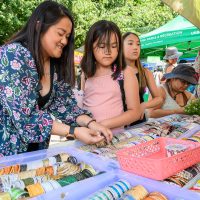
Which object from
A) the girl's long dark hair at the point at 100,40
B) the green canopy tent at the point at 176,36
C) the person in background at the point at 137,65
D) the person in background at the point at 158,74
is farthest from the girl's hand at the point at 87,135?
the green canopy tent at the point at 176,36

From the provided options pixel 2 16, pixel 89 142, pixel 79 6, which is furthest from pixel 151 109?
pixel 79 6

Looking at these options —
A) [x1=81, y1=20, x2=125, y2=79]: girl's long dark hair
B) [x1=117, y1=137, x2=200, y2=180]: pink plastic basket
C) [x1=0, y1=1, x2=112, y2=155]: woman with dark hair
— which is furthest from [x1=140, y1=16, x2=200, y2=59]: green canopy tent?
[x1=117, y1=137, x2=200, y2=180]: pink plastic basket

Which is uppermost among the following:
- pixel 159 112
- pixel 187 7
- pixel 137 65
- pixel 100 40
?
pixel 187 7

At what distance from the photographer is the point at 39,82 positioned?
4.60 feet

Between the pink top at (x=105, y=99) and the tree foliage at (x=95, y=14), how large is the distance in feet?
24.0

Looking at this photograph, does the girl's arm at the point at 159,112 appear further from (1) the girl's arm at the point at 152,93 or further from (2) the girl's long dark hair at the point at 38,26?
(2) the girl's long dark hair at the point at 38,26

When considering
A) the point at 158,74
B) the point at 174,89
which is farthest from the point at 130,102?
the point at 158,74

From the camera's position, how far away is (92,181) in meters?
1.03

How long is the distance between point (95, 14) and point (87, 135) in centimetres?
1114

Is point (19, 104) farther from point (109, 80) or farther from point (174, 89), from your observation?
point (174, 89)

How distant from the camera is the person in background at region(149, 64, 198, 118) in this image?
260cm

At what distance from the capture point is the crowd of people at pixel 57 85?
1.25m

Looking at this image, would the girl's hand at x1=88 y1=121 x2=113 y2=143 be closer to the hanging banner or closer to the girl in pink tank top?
the girl in pink tank top

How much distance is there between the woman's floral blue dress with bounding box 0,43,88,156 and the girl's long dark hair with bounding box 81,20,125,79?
1.78ft
